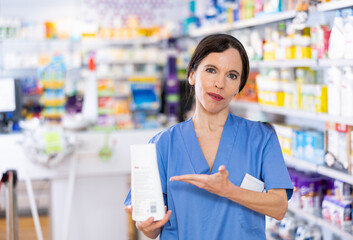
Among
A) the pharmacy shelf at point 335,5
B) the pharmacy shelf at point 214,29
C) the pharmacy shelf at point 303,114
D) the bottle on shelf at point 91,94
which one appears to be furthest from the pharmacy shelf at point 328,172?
the bottle on shelf at point 91,94

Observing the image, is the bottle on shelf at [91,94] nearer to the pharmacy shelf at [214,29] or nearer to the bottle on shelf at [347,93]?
the pharmacy shelf at [214,29]

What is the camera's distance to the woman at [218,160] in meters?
1.53

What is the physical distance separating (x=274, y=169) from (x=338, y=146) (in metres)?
1.71

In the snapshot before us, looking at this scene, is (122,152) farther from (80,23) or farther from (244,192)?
(80,23)

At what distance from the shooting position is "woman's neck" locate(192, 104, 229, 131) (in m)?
1.66

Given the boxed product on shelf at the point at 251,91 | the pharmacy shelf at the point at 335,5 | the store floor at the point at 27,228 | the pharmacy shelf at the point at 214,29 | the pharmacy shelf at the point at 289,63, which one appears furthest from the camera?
the store floor at the point at 27,228

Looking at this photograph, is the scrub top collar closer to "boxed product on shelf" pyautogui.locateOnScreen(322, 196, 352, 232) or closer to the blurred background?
the blurred background

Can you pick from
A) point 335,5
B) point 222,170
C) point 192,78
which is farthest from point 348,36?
point 222,170

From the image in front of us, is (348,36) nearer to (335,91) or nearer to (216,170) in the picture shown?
(335,91)

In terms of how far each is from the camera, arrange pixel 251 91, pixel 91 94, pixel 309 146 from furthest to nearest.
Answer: pixel 91 94 → pixel 251 91 → pixel 309 146

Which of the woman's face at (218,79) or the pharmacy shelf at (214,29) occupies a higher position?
the pharmacy shelf at (214,29)

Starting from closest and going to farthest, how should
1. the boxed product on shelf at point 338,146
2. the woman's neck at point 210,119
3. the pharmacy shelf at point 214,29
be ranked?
the woman's neck at point 210,119
the boxed product on shelf at point 338,146
the pharmacy shelf at point 214,29

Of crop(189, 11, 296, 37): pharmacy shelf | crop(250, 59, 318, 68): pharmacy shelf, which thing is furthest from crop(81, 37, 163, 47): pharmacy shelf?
crop(250, 59, 318, 68): pharmacy shelf

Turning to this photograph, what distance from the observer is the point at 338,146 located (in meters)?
3.07
